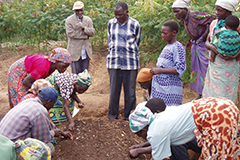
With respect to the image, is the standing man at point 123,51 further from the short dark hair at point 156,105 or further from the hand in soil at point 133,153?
the short dark hair at point 156,105

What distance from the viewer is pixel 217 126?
6.85 feet

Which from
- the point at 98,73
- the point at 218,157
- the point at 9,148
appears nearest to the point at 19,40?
the point at 98,73

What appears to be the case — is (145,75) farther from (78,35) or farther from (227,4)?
(78,35)

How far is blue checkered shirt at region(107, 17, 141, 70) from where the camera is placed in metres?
3.96

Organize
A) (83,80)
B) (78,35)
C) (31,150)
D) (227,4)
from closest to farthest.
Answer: (31,150)
(227,4)
(83,80)
(78,35)

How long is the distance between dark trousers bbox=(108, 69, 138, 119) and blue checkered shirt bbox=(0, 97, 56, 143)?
182 cm

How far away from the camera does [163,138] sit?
2178mm

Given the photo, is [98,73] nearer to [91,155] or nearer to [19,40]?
[19,40]

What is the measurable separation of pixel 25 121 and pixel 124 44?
7.16 feet

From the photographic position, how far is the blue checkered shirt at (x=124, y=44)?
13.0 ft

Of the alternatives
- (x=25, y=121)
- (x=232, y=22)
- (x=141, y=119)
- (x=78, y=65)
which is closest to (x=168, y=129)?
(x=141, y=119)

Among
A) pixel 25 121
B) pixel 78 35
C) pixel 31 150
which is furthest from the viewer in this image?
pixel 78 35

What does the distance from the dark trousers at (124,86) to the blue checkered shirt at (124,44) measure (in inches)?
4.5

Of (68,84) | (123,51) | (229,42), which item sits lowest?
(68,84)
